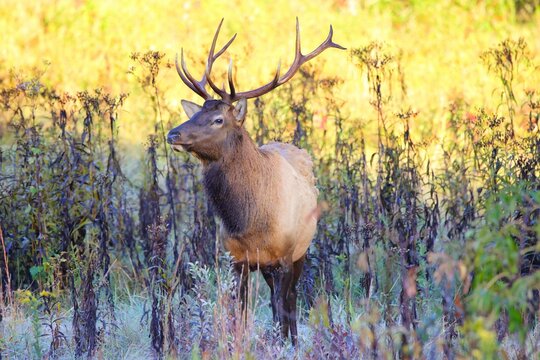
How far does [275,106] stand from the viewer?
849 centimetres

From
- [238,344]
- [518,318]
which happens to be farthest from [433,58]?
Result: [518,318]

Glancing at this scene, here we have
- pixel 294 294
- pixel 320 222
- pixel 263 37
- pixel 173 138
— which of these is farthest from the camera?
pixel 263 37

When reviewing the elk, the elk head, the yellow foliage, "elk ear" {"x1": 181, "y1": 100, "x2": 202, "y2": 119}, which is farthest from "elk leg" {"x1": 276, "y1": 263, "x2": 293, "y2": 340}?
the yellow foliage

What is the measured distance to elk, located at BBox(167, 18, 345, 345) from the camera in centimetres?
635

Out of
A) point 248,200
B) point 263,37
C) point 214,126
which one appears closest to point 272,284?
point 248,200

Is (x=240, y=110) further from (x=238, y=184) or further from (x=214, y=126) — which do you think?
(x=238, y=184)

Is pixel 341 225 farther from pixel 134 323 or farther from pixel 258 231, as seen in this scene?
Result: pixel 134 323

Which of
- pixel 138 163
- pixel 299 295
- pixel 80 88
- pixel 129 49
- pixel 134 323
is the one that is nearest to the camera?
pixel 134 323

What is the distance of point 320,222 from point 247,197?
46.2 inches

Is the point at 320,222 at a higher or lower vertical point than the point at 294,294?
higher

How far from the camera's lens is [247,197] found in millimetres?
6445

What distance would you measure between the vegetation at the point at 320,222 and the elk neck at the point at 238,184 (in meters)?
0.37

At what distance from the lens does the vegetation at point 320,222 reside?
4664mm

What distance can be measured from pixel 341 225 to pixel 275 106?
1477 millimetres
